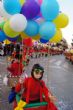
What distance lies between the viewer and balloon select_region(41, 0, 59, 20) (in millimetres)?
7398

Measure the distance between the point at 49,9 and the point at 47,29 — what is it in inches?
18.1

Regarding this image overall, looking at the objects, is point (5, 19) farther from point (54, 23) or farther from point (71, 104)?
point (71, 104)

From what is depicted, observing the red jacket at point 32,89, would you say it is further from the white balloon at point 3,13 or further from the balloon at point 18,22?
the white balloon at point 3,13

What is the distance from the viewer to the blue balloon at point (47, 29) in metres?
7.56

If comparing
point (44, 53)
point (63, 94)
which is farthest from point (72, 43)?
point (63, 94)

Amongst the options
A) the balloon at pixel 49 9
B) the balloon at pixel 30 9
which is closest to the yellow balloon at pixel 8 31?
the balloon at pixel 30 9

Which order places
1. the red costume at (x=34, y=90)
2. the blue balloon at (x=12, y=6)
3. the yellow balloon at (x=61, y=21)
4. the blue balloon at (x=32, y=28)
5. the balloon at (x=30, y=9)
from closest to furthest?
1. the red costume at (x=34, y=90)
2. the blue balloon at (x=12, y=6)
3. the balloon at (x=30, y=9)
4. the blue balloon at (x=32, y=28)
5. the yellow balloon at (x=61, y=21)

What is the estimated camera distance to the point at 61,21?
26.3 ft

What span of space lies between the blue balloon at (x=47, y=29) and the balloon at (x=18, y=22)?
1.44 ft

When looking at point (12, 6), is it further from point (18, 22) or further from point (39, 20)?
point (39, 20)

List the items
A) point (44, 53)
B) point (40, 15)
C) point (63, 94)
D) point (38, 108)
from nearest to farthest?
point (38, 108), point (40, 15), point (63, 94), point (44, 53)

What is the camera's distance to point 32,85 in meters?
7.25

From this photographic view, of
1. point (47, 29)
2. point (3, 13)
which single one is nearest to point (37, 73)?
point (47, 29)

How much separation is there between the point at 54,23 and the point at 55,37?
1.40 ft
